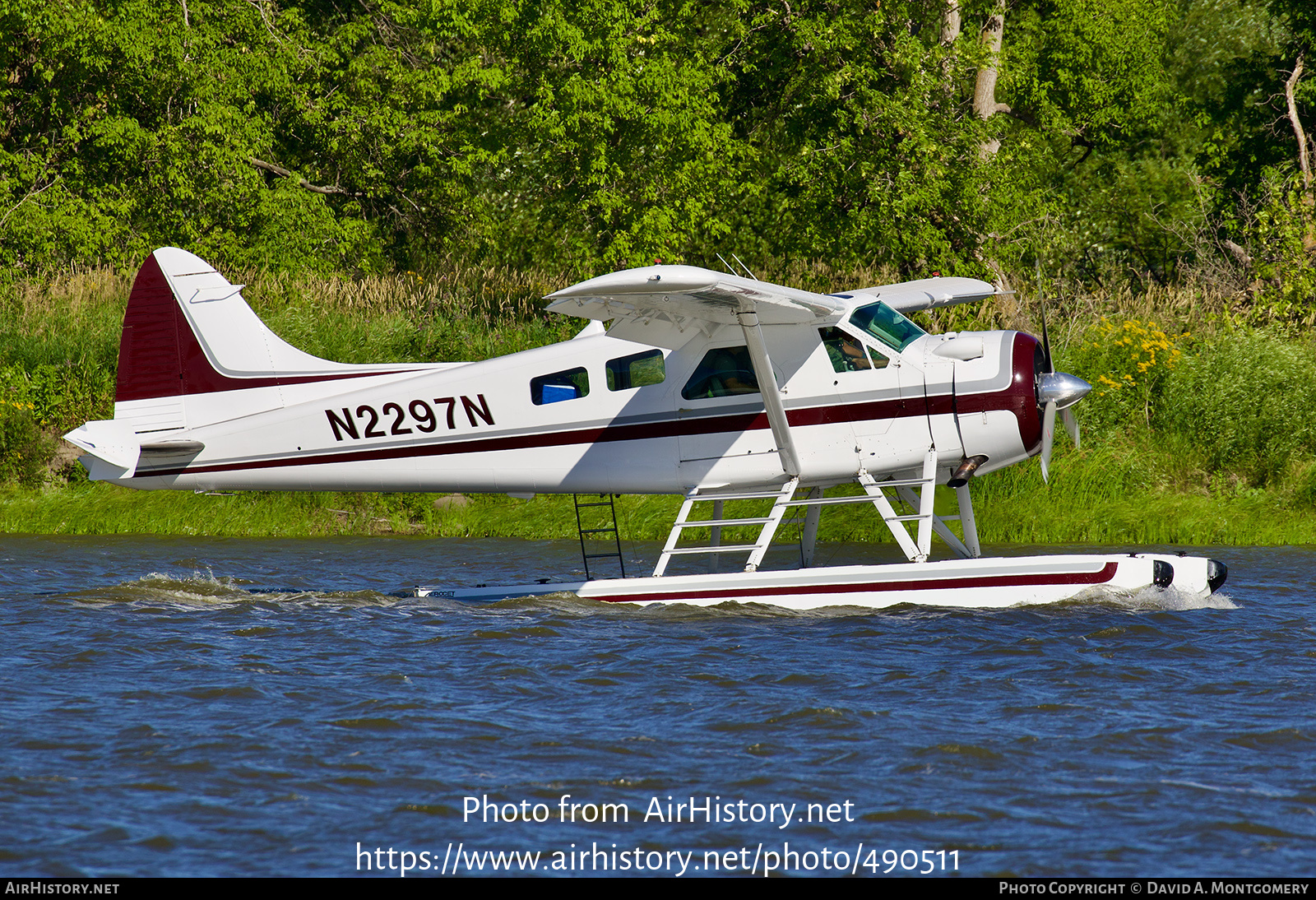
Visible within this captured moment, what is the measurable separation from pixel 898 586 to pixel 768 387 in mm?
1891

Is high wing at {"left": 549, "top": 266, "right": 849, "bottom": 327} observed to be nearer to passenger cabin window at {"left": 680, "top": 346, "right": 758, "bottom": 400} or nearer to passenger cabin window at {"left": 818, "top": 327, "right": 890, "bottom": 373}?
passenger cabin window at {"left": 818, "top": 327, "right": 890, "bottom": 373}

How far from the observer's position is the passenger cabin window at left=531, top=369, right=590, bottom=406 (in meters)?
11.3

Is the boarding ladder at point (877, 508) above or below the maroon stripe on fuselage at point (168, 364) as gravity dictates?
below

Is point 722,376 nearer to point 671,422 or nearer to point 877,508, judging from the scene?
point 671,422

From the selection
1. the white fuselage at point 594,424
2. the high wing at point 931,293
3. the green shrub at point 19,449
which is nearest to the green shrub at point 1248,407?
the high wing at point 931,293

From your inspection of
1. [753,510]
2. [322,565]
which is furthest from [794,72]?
[322,565]

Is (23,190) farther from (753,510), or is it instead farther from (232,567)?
(753,510)

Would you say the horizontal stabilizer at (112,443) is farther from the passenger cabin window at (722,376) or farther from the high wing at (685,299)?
the passenger cabin window at (722,376)

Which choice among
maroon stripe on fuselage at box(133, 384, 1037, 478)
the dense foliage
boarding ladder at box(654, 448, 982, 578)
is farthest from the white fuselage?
the dense foliage

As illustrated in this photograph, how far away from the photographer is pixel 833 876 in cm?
558

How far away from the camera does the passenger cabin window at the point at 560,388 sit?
1129cm

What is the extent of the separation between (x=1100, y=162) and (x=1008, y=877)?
2994 centimetres

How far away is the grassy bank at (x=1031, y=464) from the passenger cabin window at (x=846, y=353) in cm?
489

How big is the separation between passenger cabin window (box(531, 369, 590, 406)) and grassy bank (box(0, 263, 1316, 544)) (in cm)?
481
